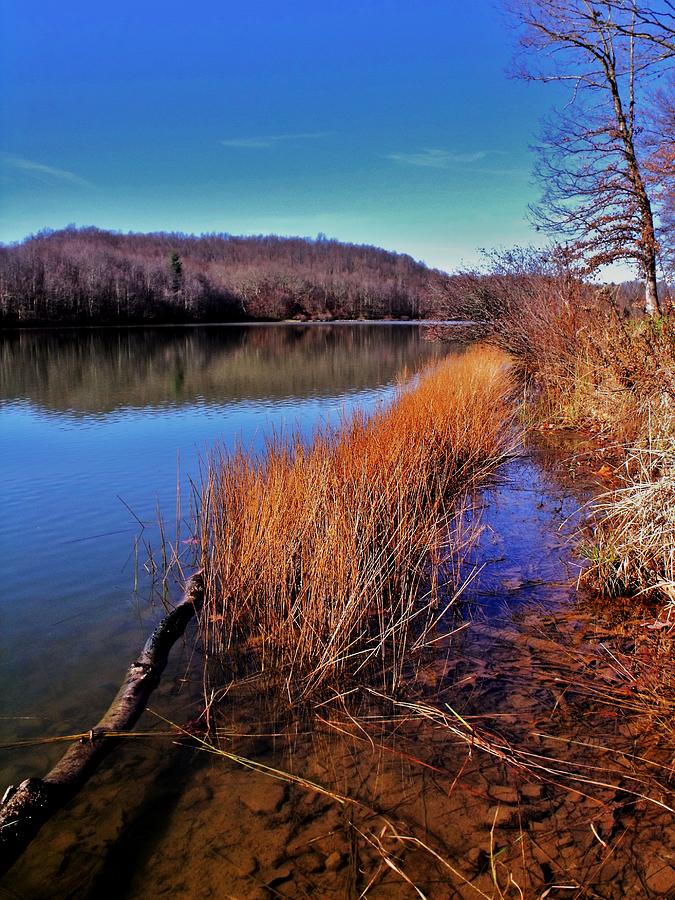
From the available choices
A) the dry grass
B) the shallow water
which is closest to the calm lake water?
the shallow water

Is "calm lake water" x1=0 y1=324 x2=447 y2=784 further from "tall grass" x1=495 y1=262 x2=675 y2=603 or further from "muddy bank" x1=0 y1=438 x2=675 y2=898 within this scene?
"tall grass" x1=495 y1=262 x2=675 y2=603

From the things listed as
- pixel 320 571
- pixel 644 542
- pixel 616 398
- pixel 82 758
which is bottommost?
Answer: pixel 82 758

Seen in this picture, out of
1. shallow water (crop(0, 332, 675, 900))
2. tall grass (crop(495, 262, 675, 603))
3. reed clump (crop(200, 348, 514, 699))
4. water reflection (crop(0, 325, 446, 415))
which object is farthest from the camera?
water reflection (crop(0, 325, 446, 415))

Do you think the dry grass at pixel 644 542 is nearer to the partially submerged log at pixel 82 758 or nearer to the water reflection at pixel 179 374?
the partially submerged log at pixel 82 758

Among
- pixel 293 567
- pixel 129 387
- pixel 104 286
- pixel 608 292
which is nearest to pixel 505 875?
pixel 293 567

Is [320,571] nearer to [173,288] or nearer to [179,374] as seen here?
[179,374]

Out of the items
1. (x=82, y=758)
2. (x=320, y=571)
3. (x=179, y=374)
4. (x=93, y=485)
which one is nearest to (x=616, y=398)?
(x=320, y=571)

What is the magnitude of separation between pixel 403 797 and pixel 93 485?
6.83 meters

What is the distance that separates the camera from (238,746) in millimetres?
3146

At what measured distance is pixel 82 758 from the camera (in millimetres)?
3018

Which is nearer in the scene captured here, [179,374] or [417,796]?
[417,796]

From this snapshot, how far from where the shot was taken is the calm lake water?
3984mm

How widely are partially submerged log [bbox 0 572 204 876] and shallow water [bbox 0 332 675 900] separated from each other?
65 mm

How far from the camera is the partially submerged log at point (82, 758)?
258 cm
